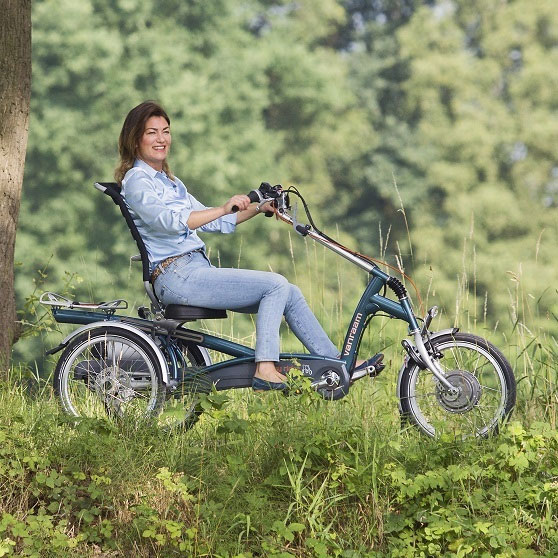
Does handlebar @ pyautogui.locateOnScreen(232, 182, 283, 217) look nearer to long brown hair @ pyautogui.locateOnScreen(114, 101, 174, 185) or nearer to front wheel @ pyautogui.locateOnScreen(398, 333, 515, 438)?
long brown hair @ pyautogui.locateOnScreen(114, 101, 174, 185)

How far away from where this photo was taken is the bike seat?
5078mm

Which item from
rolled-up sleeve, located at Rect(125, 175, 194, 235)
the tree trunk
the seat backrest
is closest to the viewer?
rolled-up sleeve, located at Rect(125, 175, 194, 235)

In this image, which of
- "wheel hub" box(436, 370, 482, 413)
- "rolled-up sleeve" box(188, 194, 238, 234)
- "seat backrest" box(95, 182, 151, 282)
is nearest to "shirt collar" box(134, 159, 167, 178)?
"seat backrest" box(95, 182, 151, 282)

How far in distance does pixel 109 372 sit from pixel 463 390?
1.67m

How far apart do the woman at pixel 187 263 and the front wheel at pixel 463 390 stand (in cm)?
44

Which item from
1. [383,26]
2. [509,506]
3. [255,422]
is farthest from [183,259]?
[383,26]

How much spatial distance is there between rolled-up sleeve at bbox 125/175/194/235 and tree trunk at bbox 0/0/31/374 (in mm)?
943

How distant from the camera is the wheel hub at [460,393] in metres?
4.86

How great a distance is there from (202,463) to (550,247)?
17545 mm

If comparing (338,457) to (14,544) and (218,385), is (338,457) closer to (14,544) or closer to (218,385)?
(218,385)

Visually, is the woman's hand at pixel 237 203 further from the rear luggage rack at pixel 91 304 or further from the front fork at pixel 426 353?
the front fork at pixel 426 353

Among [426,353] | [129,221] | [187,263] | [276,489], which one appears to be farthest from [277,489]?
[129,221]

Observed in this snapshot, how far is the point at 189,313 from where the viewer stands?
16.7ft

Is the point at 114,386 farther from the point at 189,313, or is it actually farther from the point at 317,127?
the point at 317,127
